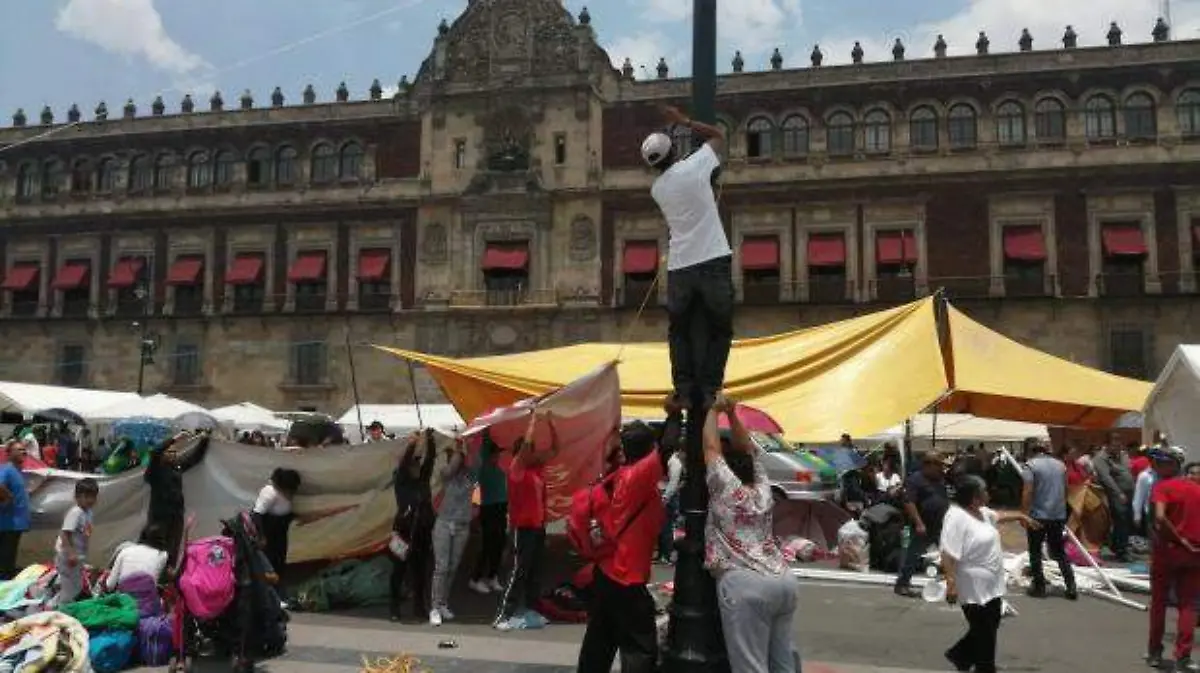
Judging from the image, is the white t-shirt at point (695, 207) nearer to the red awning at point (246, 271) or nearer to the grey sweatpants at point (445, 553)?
the grey sweatpants at point (445, 553)

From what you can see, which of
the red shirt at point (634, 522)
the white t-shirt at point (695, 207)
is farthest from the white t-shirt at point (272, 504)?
the white t-shirt at point (695, 207)

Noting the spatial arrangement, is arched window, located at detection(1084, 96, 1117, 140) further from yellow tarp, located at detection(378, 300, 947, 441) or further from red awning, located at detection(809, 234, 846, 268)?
yellow tarp, located at detection(378, 300, 947, 441)

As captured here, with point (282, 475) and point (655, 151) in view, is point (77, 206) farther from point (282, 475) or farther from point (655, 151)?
point (655, 151)

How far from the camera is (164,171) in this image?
141ft

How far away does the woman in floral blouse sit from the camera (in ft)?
16.3

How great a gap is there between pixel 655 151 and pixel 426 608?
18.7 feet

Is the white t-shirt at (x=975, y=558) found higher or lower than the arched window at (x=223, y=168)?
lower

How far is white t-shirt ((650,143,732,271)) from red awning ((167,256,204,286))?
129ft

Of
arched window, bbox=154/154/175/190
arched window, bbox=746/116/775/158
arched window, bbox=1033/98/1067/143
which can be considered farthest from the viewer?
arched window, bbox=154/154/175/190

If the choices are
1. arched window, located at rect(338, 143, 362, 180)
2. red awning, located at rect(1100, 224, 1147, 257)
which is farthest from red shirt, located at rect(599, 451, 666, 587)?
arched window, located at rect(338, 143, 362, 180)

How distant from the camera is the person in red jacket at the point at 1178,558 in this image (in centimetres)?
775

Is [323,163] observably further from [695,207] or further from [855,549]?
[695,207]

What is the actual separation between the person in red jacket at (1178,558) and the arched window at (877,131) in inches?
1186

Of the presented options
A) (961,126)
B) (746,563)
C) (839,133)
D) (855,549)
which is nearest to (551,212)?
(839,133)
